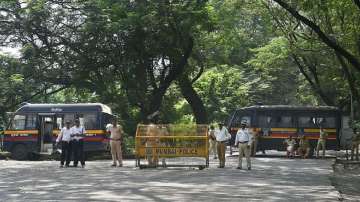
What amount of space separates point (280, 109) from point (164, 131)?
45.1 ft

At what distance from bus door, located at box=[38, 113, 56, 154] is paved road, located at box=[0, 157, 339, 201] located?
34.3ft

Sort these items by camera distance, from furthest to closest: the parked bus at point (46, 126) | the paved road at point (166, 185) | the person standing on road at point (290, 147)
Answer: the person standing on road at point (290, 147)
the parked bus at point (46, 126)
the paved road at point (166, 185)

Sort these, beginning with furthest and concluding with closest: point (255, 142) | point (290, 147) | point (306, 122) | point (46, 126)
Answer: point (306, 122)
point (255, 142)
point (290, 147)
point (46, 126)

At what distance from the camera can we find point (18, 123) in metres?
30.5

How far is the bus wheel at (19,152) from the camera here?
30.1 meters

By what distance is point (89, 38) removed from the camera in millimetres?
34938

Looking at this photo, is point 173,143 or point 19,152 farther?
point 19,152

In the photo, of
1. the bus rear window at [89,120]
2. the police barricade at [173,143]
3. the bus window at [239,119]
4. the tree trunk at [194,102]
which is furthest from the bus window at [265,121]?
the police barricade at [173,143]

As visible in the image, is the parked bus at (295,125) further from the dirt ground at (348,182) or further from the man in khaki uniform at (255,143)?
the dirt ground at (348,182)

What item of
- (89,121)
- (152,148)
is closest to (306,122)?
(89,121)

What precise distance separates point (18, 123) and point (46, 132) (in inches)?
55.3

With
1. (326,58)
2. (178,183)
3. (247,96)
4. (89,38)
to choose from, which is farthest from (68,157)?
(247,96)

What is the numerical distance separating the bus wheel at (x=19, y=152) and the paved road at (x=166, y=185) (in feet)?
34.0

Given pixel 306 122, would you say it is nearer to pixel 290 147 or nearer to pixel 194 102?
pixel 290 147
